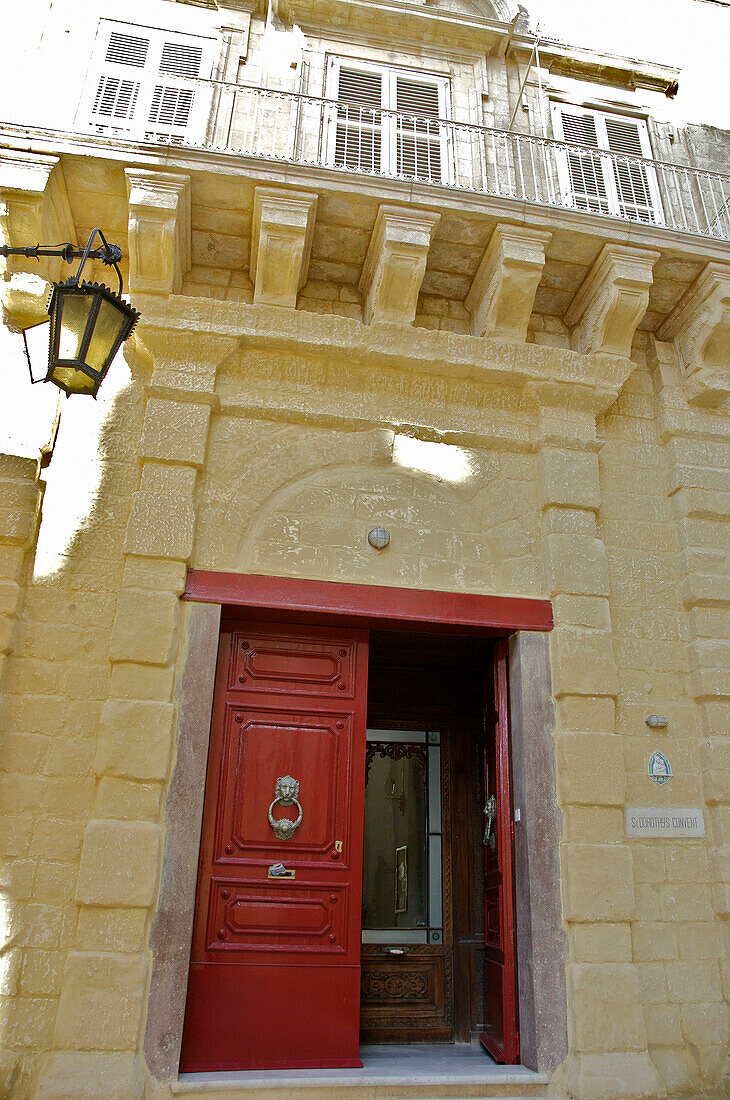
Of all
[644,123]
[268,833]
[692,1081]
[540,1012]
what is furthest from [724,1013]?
[644,123]

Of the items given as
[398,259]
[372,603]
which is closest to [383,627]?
[372,603]

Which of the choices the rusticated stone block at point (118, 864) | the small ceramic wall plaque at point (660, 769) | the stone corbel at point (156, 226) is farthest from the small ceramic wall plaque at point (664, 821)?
the stone corbel at point (156, 226)

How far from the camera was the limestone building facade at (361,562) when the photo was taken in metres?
4.32

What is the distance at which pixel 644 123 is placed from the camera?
725 cm

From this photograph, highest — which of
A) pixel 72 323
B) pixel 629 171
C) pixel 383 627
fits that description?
pixel 629 171

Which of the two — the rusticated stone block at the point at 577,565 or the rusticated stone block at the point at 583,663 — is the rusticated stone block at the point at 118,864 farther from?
the rusticated stone block at the point at 577,565

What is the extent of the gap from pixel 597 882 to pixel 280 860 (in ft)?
6.23

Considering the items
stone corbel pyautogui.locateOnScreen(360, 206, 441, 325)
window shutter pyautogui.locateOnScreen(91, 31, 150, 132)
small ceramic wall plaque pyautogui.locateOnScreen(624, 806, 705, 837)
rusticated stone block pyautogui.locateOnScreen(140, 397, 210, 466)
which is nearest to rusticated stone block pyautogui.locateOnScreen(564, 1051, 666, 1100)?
small ceramic wall plaque pyautogui.locateOnScreen(624, 806, 705, 837)

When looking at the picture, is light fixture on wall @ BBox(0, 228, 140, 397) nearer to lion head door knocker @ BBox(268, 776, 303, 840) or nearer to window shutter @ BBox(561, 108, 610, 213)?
lion head door knocker @ BBox(268, 776, 303, 840)

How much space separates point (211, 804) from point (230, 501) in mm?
1914

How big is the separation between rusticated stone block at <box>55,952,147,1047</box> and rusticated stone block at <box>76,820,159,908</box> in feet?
0.92

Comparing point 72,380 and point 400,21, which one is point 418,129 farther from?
point 72,380

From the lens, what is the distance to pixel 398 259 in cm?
550

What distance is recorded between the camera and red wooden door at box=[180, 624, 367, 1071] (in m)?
4.39
